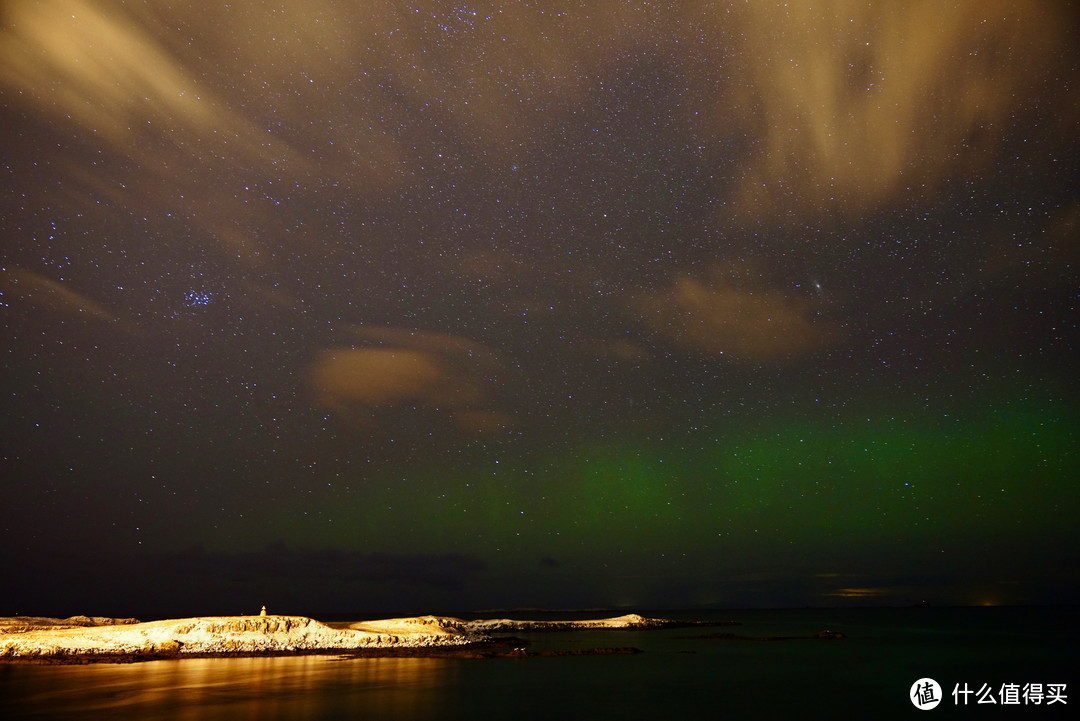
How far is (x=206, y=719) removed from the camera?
32.2 m

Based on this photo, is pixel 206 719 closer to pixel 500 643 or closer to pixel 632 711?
pixel 632 711

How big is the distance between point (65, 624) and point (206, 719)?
6773 cm

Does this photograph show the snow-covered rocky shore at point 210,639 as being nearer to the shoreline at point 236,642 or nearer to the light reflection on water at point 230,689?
the shoreline at point 236,642

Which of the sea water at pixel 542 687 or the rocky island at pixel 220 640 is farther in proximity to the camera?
the rocky island at pixel 220 640

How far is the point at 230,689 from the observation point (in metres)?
40.9

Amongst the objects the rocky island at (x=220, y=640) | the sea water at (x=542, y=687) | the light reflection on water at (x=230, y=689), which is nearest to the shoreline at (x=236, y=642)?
the rocky island at (x=220, y=640)

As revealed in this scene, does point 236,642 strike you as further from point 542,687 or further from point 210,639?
point 542,687

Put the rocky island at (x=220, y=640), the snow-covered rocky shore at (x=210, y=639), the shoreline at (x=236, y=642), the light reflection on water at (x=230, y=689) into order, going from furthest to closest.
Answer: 1. the snow-covered rocky shore at (x=210, y=639)
2. the rocky island at (x=220, y=640)
3. the shoreline at (x=236, y=642)
4. the light reflection on water at (x=230, y=689)

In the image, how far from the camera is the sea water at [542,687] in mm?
35438

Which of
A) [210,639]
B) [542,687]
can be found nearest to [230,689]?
[542,687]

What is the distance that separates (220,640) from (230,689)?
26146 mm

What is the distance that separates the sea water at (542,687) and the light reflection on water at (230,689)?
0.36ft

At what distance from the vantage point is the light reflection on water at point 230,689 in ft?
113

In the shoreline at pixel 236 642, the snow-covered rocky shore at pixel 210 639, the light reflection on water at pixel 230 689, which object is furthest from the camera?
Answer: the snow-covered rocky shore at pixel 210 639
